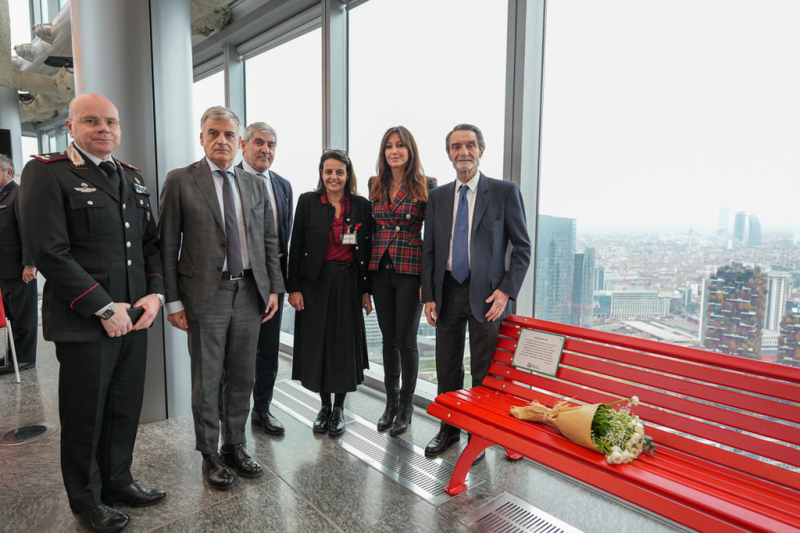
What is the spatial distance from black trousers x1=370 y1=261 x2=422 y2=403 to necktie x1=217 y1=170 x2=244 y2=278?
2.84ft

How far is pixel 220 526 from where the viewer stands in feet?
6.59

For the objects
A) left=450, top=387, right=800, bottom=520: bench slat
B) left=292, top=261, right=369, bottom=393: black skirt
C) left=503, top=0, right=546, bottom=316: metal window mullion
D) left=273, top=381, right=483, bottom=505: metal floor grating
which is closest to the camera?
left=450, top=387, right=800, bottom=520: bench slat

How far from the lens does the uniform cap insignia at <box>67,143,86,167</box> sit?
185cm

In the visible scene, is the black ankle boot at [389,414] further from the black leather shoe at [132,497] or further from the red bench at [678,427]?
the black leather shoe at [132,497]

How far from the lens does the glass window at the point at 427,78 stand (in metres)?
2.97

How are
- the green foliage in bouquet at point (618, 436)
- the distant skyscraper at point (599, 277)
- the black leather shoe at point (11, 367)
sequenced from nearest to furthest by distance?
the green foliage in bouquet at point (618, 436)
the distant skyscraper at point (599, 277)
the black leather shoe at point (11, 367)

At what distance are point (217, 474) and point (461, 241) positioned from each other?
1717 millimetres

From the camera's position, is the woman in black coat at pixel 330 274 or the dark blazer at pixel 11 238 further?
the dark blazer at pixel 11 238

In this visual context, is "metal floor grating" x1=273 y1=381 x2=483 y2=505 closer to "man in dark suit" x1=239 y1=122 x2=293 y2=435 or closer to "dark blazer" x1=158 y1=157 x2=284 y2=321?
"man in dark suit" x1=239 y1=122 x2=293 y2=435

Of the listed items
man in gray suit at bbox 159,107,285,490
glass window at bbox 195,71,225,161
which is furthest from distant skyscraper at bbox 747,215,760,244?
glass window at bbox 195,71,225,161

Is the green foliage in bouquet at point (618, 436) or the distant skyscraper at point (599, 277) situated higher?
the distant skyscraper at point (599, 277)

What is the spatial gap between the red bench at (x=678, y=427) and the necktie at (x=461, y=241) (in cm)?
55

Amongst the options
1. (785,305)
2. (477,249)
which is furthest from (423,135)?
(785,305)

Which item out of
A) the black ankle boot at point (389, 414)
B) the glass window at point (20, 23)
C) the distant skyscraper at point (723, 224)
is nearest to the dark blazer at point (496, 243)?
the distant skyscraper at point (723, 224)
